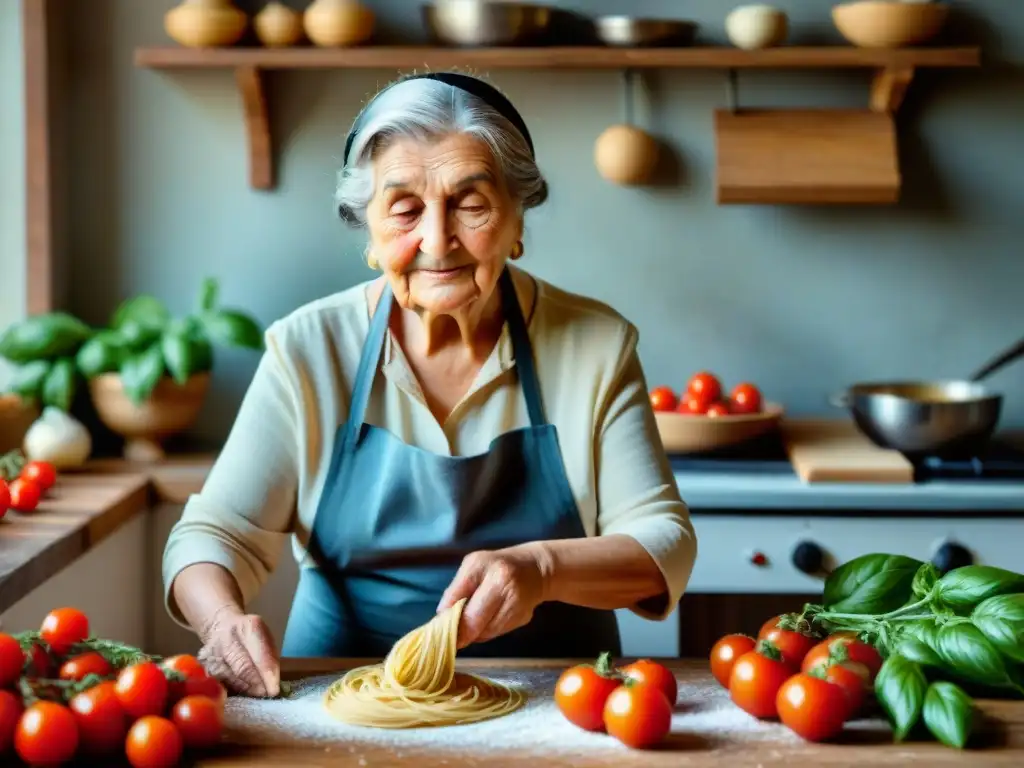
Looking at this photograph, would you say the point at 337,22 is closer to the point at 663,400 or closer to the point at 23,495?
the point at 663,400

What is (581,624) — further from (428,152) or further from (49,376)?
(49,376)

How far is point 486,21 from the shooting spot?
Answer: 3150mm

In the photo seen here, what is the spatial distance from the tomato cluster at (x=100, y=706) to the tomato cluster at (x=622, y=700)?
15.3 inches

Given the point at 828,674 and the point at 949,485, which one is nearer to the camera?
the point at 828,674

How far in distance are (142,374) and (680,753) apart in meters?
2.07

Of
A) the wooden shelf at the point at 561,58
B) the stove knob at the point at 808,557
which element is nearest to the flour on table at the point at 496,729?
the stove knob at the point at 808,557

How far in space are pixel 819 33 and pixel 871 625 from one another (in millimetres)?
2159

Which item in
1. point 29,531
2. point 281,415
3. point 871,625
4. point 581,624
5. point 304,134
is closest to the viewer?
point 871,625

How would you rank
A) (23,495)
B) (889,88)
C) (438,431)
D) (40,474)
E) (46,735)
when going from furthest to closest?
(889,88), (40,474), (23,495), (438,431), (46,735)

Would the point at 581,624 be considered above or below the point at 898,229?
below

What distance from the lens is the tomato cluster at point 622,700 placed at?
1.42m

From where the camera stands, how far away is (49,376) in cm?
321

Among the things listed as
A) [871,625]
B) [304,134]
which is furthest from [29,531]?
[871,625]


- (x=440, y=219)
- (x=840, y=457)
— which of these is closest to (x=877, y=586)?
(x=440, y=219)
